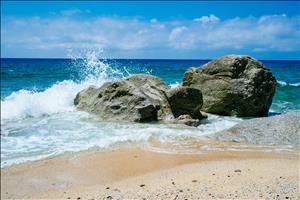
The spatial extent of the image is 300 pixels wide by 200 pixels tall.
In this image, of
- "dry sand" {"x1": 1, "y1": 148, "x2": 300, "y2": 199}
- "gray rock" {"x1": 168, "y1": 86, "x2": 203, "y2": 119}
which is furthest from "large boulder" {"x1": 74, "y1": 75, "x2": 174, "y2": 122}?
"dry sand" {"x1": 1, "y1": 148, "x2": 300, "y2": 199}

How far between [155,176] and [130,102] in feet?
19.0

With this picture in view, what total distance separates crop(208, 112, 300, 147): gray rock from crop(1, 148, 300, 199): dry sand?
108 cm

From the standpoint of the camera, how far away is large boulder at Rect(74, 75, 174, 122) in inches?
472

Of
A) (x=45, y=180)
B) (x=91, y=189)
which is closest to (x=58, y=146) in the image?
(x=45, y=180)

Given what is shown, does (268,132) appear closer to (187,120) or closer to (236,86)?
(187,120)

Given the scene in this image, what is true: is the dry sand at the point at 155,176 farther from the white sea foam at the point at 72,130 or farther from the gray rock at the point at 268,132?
the gray rock at the point at 268,132

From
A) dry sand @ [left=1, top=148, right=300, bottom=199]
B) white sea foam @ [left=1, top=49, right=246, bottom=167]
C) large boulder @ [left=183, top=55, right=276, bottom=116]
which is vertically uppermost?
large boulder @ [left=183, top=55, right=276, bottom=116]

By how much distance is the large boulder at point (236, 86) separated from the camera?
14.0 m

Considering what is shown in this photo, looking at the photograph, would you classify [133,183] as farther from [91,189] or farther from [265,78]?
[265,78]

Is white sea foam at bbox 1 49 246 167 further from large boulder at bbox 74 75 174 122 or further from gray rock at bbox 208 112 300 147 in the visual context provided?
gray rock at bbox 208 112 300 147

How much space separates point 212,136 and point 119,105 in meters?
3.65

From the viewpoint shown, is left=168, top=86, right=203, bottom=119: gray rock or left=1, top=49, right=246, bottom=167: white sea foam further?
left=168, top=86, right=203, bottom=119: gray rock

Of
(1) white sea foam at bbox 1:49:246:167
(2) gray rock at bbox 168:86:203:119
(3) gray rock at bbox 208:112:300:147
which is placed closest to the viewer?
(1) white sea foam at bbox 1:49:246:167

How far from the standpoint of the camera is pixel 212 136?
9.91 metres
